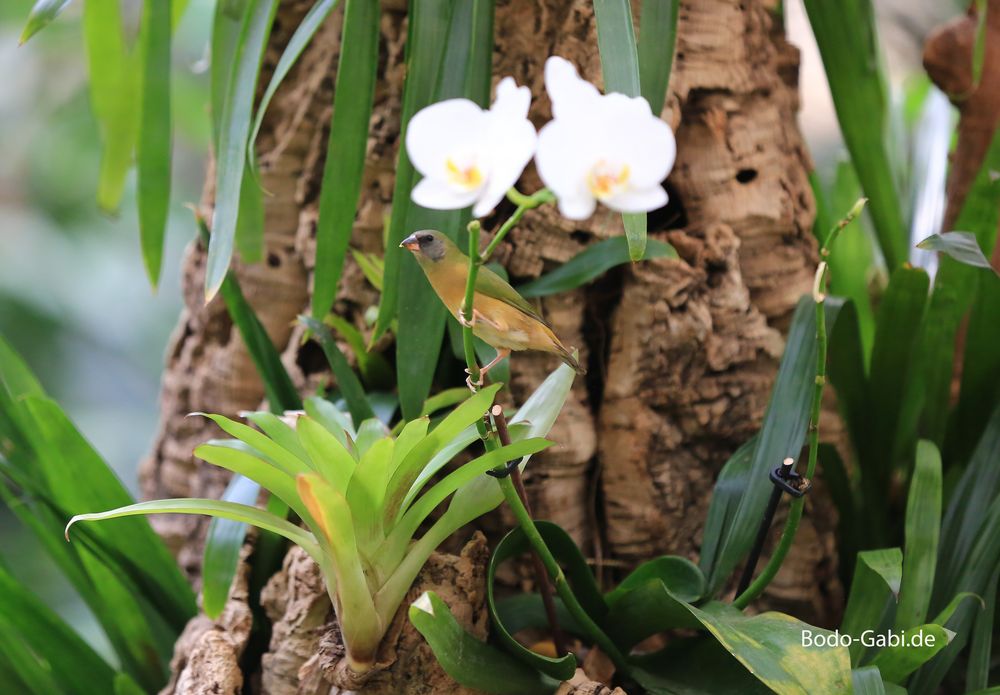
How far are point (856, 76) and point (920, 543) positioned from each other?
0.67 metres

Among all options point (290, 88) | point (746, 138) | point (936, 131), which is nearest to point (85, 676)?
point (290, 88)

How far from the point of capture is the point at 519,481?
29.8 inches

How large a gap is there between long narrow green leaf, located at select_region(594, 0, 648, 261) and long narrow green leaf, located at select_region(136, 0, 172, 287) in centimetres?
65

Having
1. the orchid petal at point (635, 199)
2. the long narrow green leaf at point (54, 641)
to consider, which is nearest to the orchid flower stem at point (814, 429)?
the orchid petal at point (635, 199)

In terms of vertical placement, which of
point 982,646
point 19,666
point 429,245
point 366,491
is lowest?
point 19,666

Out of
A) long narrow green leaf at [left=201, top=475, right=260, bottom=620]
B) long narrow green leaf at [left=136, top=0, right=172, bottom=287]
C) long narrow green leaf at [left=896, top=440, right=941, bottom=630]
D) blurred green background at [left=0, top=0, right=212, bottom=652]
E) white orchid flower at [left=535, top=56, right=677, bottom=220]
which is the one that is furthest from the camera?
blurred green background at [left=0, top=0, right=212, bottom=652]

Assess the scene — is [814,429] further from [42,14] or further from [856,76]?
[42,14]

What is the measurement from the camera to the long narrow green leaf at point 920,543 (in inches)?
34.0

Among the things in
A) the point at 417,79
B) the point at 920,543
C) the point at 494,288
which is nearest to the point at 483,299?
the point at 494,288

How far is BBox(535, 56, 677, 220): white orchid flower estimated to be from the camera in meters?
0.46

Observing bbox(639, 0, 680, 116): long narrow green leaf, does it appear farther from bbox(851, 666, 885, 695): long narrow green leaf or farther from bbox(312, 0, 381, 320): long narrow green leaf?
bbox(851, 666, 885, 695): long narrow green leaf

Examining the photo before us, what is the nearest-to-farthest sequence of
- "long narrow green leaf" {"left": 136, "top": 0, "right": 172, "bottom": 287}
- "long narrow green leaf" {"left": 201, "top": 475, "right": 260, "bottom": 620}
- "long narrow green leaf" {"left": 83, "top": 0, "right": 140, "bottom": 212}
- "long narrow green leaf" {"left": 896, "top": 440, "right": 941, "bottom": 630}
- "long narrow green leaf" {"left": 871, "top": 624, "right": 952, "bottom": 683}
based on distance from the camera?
1. "long narrow green leaf" {"left": 871, "top": 624, "right": 952, "bottom": 683}
2. "long narrow green leaf" {"left": 896, "top": 440, "right": 941, "bottom": 630}
3. "long narrow green leaf" {"left": 201, "top": 475, "right": 260, "bottom": 620}
4. "long narrow green leaf" {"left": 136, "top": 0, "right": 172, "bottom": 287}
5. "long narrow green leaf" {"left": 83, "top": 0, "right": 140, "bottom": 212}

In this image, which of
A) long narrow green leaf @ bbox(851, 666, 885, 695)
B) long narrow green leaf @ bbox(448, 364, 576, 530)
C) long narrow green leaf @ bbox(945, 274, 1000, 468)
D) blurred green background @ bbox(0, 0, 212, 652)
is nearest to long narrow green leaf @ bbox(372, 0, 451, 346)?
long narrow green leaf @ bbox(448, 364, 576, 530)

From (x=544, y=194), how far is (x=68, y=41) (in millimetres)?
2882
